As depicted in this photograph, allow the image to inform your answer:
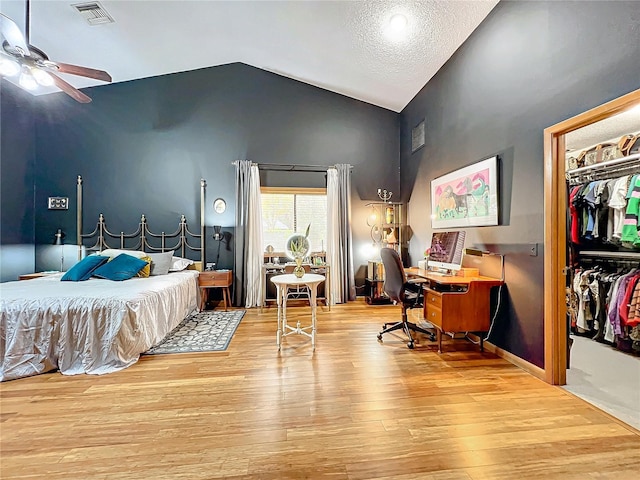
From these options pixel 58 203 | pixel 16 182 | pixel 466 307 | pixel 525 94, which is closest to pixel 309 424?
pixel 466 307

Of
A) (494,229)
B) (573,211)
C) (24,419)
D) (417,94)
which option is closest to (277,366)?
(24,419)

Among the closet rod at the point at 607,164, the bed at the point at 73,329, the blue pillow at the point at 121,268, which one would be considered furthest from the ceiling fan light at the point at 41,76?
the closet rod at the point at 607,164

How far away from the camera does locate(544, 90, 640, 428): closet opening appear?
235 cm

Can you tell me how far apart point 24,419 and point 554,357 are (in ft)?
12.6

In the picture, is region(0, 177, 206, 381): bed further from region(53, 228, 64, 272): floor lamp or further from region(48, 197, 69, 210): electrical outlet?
region(48, 197, 69, 210): electrical outlet

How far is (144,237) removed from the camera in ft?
16.3

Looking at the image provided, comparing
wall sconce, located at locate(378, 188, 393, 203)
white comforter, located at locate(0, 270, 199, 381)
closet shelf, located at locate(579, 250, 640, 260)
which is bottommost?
white comforter, located at locate(0, 270, 199, 381)

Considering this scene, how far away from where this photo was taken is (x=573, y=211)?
11.2 ft

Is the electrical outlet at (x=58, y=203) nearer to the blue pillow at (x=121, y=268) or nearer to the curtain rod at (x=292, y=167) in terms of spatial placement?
the blue pillow at (x=121, y=268)

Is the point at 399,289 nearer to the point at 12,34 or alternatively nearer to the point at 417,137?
the point at 417,137

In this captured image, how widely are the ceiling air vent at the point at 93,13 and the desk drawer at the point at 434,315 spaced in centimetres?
497

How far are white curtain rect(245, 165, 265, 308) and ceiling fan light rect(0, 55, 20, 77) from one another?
2.91m

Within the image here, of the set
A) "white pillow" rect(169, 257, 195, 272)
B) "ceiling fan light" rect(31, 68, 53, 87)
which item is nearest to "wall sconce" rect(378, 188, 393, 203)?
"white pillow" rect(169, 257, 195, 272)

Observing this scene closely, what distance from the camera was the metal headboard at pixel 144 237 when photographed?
4832mm
